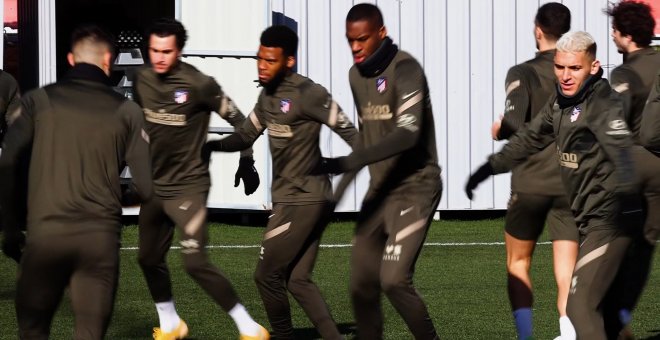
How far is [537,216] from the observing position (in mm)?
7598

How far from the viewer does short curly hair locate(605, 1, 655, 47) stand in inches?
290

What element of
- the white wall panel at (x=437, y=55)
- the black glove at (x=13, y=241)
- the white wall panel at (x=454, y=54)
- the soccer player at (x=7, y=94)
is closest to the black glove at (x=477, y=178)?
the black glove at (x=13, y=241)

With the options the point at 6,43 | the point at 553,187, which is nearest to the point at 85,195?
the point at 553,187

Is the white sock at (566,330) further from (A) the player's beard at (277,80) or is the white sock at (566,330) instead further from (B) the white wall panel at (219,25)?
(B) the white wall panel at (219,25)

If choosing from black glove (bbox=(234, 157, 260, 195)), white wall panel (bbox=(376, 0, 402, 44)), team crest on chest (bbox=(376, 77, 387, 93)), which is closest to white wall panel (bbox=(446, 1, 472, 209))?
white wall panel (bbox=(376, 0, 402, 44))

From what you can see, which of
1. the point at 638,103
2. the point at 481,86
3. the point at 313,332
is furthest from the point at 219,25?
the point at 638,103

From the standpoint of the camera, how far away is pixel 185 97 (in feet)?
26.5

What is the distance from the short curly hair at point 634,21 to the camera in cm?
736

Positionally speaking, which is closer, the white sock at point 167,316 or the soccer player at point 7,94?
the white sock at point 167,316

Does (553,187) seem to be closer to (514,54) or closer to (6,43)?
(514,54)

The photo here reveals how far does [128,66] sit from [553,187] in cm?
955

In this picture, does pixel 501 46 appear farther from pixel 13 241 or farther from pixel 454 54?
pixel 13 241

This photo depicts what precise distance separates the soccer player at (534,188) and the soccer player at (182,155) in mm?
1583

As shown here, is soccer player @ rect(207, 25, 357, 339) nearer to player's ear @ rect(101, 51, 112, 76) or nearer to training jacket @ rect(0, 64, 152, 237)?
player's ear @ rect(101, 51, 112, 76)
